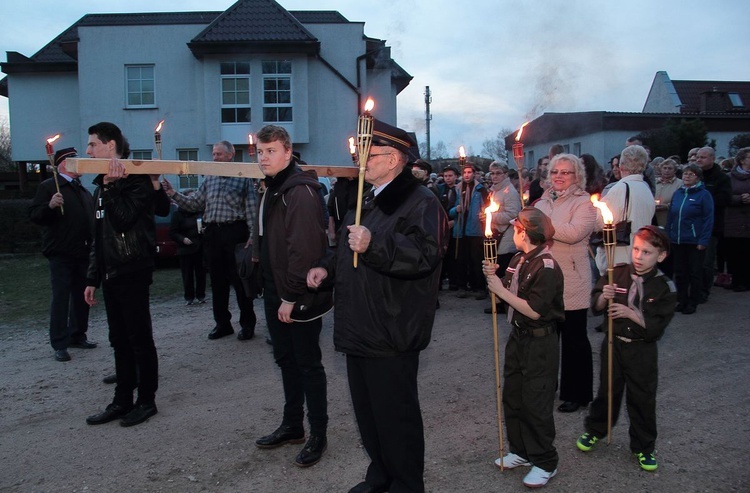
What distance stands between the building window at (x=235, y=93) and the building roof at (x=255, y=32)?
2.70ft

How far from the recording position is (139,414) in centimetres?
507

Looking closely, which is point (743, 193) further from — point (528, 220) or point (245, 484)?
point (245, 484)

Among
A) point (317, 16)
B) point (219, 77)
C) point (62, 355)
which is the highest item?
point (317, 16)

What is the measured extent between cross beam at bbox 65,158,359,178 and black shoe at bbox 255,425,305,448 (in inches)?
71.9

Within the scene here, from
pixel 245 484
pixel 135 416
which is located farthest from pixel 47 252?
pixel 245 484

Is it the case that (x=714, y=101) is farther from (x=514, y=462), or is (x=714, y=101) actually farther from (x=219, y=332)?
(x=514, y=462)

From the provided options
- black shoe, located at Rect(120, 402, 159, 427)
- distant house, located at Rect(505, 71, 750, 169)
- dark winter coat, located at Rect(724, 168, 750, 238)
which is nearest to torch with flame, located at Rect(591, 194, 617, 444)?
black shoe, located at Rect(120, 402, 159, 427)

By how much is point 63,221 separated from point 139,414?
302cm

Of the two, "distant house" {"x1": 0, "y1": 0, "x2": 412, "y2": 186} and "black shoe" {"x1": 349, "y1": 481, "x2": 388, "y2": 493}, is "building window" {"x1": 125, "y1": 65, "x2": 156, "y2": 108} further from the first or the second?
"black shoe" {"x1": 349, "y1": 481, "x2": 388, "y2": 493}

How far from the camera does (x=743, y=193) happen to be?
9773 millimetres

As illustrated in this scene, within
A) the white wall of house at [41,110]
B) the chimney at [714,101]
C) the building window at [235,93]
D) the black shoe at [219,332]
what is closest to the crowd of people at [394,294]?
the black shoe at [219,332]

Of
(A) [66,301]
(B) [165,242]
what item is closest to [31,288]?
(B) [165,242]

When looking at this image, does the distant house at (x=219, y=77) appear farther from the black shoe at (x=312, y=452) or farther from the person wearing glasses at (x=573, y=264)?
the black shoe at (x=312, y=452)

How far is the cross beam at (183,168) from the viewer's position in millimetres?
4250
